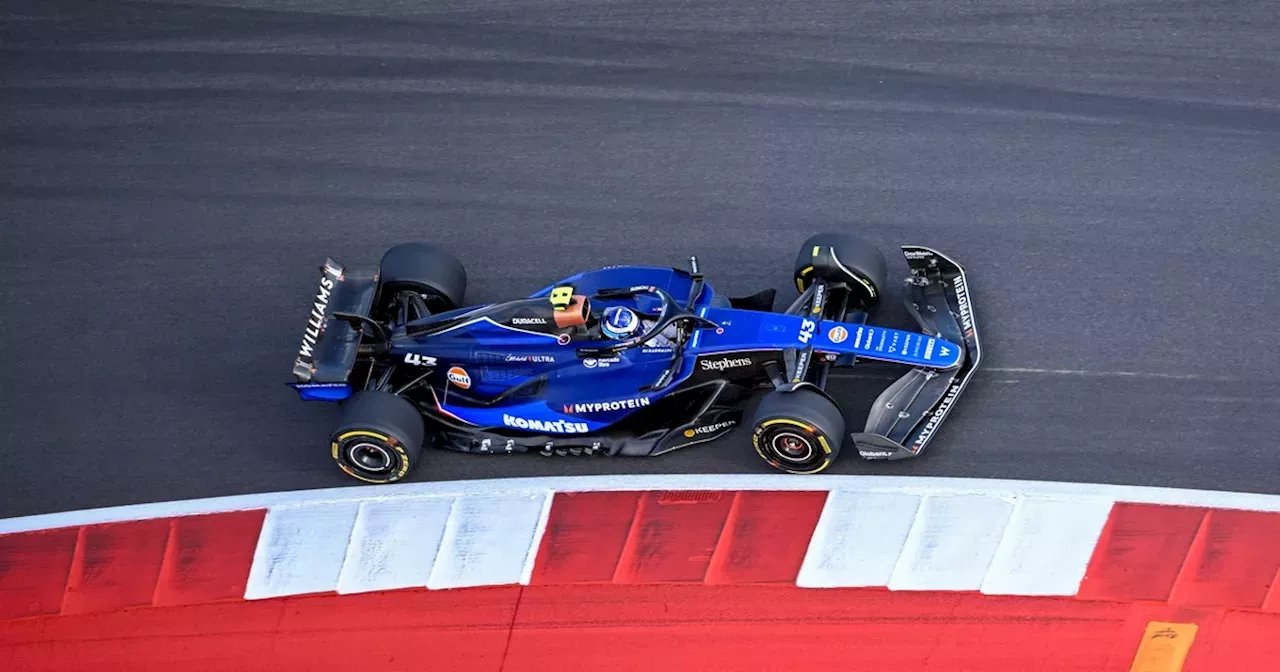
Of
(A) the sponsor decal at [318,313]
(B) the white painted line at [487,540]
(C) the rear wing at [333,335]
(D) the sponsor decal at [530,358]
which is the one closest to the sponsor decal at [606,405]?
(D) the sponsor decal at [530,358]

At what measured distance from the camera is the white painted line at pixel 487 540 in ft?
29.5

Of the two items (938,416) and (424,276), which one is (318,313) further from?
(938,416)

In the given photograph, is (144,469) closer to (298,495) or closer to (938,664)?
(298,495)

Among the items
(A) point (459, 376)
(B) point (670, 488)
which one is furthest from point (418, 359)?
(B) point (670, 488)

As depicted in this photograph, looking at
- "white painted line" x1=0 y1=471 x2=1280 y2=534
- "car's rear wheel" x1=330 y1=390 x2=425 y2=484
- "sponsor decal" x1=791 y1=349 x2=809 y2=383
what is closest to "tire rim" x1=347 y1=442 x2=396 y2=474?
"car's rear wheel" x1=330 y1=390 x2=425 y2=484

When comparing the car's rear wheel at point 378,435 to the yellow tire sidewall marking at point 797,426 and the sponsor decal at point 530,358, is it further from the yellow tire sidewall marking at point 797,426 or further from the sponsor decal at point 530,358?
the yellow tire sidewall marking at point 797,426

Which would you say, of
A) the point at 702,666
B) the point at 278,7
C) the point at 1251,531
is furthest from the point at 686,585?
the point at 278,7

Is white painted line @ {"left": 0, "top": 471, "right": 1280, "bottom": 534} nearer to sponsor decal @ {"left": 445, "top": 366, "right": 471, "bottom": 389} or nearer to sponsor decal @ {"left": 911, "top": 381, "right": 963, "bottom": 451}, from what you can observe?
sponsor decal @ {"left": 911, "top": 381, "right": 963, "bottom": 451}

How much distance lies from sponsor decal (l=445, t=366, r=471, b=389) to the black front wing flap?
8.82 feet

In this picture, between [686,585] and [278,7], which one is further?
[278,7]

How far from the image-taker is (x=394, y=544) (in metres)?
9.16

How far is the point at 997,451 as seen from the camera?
9.30m

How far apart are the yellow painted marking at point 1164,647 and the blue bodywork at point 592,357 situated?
6.89ft

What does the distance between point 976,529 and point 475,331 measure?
362 centimetres
